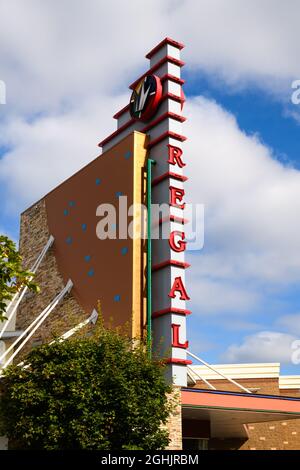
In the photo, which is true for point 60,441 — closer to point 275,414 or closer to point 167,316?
point 167,316

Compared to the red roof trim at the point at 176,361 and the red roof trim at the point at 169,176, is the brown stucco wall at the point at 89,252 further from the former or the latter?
the red roof trim at the point at 176,361

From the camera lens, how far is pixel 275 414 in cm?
3566

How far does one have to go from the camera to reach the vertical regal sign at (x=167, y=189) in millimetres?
32000

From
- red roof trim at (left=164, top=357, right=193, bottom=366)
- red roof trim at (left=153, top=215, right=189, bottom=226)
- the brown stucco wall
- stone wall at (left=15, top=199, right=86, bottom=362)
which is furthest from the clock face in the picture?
red roof trim at (left=164, top=357, right=193, bottom=366)

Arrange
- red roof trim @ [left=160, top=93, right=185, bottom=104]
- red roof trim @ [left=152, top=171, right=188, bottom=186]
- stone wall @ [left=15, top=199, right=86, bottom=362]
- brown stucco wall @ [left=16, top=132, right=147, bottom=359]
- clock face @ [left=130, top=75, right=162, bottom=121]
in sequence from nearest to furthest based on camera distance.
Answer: brown stucco wall @ [left=16, top=132, right=147, bottom=359], red roof trim @ [left=152, top=171, right=188, bottom=186], red roof trim @ [left=160, top=93, right=185, bottom=104], clock face @ [left=130, top=75, right=162, bottom=121], stone wall @ [left=15, top=199, right=86, bottom=362]

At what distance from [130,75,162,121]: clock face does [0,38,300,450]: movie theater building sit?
66 mm

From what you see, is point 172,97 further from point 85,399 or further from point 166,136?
point 85,399

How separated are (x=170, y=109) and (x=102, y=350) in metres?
15.0

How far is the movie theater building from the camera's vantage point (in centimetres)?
3262

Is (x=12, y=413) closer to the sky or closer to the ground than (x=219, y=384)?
closer to the ground

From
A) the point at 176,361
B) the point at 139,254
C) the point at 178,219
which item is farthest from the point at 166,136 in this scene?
the point at 176,361

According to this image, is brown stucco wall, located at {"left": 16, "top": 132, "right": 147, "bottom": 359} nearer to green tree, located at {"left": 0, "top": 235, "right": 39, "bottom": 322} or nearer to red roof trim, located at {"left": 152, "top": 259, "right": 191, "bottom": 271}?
red roof trim, located at {"left": 152, "top": 259, "right": 191, "bottom": 271}

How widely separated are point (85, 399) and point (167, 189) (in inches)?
515
